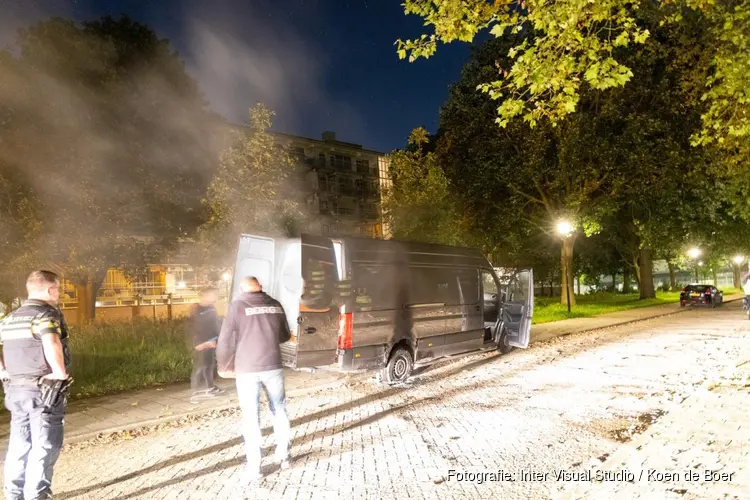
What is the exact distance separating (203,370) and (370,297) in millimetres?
3089

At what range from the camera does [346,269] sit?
27.4ft

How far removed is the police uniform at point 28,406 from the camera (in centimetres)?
420

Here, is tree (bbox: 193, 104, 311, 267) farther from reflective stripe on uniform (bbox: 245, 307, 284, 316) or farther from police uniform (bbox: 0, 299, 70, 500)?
police uniform (bbox: 0, 299, 70, 500)

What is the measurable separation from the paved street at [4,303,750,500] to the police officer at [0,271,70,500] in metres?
0.59

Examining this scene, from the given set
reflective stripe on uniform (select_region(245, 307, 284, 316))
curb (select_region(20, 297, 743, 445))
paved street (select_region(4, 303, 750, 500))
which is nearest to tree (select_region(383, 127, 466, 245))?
curb (select_region(20, 297, 743, 445))

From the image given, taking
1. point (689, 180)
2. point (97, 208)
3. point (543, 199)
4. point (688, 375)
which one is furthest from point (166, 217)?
point (689, 180)

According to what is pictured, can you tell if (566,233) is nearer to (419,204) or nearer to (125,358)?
(419,204)

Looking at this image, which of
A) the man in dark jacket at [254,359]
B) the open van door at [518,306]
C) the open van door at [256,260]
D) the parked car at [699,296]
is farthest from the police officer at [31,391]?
Answer: the parked car at [699,296]

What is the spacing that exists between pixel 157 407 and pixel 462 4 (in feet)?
24.9

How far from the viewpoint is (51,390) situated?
4242 millimetres

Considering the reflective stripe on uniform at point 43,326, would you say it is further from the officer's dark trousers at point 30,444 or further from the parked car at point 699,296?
the parked car at point 699,296

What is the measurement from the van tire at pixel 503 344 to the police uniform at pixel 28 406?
32.6 ft

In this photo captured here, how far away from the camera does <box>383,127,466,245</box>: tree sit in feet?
72.3

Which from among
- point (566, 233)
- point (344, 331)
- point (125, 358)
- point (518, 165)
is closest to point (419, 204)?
point (518, 165)
